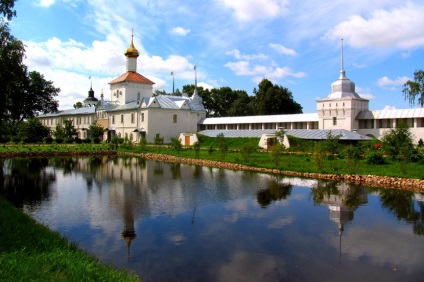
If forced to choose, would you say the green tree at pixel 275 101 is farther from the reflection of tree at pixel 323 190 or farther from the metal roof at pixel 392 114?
the reflection of tree at pixel 323 190

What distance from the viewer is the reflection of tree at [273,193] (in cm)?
1334

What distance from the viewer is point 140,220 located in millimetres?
10297

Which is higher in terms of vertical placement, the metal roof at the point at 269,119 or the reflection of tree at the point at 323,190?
the metal roof at the point at 269,119

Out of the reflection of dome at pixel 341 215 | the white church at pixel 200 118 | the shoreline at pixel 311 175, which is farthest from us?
the white church at pixel 200 118

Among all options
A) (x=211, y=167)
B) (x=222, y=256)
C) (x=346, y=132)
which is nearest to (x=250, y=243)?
(x=222, y=256)

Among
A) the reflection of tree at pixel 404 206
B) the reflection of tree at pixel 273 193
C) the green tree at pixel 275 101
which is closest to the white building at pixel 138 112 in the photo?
the green tree at pixel 275 101

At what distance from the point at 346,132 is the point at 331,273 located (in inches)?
1097

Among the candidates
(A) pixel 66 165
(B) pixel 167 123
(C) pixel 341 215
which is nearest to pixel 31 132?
(B) pixel 167 123

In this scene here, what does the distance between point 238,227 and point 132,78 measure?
147ft

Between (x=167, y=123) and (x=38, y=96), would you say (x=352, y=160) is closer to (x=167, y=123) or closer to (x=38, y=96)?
(x=167, y=123)

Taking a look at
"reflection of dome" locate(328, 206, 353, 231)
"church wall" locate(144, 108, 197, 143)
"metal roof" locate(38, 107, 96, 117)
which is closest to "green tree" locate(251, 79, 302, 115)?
"church wall" locate(144, 108, 197, 143)

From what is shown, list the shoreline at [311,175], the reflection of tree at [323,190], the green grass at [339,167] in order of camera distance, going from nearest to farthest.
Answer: the reflection of tree at [323,190] < the shoreline at [311,175] < the green grass at [339,167]

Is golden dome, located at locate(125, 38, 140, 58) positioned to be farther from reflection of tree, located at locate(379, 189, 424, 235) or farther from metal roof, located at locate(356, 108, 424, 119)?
reflection of tree, located at locate(379, 189, 424, 235)

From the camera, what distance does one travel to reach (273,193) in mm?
14742
